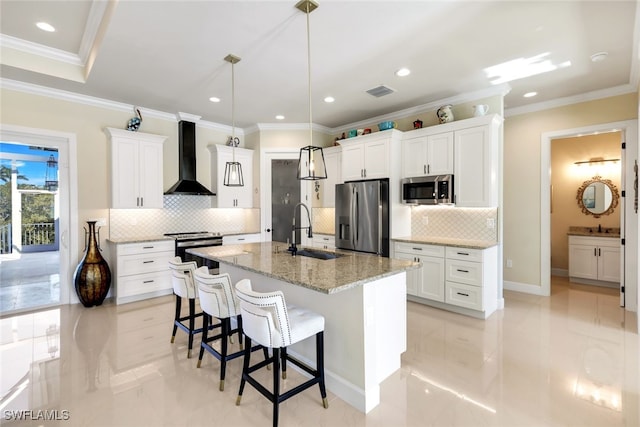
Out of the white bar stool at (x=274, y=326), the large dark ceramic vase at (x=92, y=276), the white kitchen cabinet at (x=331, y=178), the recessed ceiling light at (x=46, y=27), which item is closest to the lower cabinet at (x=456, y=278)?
the white kitchen cabinet at (x=331, y=178)

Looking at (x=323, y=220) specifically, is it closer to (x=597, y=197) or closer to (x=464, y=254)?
(x=464, y=254)

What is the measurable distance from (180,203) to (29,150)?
6.75 feet

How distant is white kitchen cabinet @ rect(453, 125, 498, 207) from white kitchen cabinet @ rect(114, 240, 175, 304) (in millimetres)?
4340

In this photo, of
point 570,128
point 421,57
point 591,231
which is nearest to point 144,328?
point 421,57

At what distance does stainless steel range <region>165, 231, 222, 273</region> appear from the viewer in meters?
4.91

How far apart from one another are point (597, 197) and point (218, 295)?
655 centimetres

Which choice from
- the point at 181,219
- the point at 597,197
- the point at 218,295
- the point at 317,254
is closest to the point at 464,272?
the point at 317,254

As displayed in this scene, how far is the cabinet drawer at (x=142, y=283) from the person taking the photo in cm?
443

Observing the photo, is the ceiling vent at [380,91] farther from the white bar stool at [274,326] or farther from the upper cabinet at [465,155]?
the white bar stool at [274,326]

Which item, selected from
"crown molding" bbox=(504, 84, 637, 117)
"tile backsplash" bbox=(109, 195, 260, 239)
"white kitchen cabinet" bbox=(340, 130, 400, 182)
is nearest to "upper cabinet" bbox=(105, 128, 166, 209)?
"tile backsplash" bbox=(109, 195, 260, 239)

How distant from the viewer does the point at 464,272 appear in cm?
390

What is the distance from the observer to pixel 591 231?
217 inches

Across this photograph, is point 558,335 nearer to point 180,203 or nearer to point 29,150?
point 180,203

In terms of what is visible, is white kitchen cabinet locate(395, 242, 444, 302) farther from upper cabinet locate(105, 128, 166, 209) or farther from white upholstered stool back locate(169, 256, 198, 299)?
upper cabinet locate(105, 128, 166, 209)
